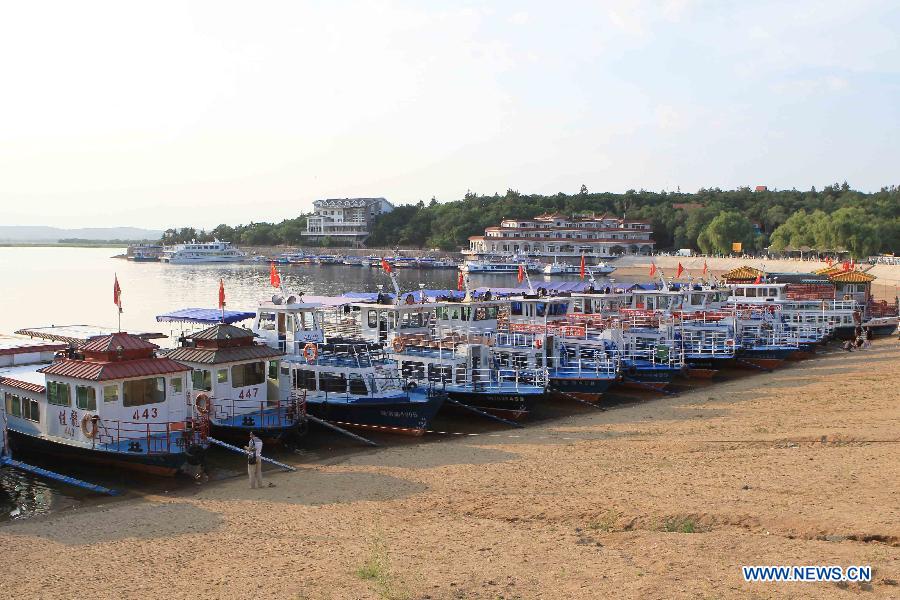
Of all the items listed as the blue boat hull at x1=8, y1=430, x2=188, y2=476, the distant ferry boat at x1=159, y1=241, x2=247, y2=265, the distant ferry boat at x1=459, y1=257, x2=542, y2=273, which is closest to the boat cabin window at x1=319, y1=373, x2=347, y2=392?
the blue boat hull at x1=8, y1=430, x2=188, y2=476

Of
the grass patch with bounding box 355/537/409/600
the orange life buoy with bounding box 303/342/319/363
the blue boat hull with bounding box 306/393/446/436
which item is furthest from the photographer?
the orange life buoy with bounding box 303/342/319/363

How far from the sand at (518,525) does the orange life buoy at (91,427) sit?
285 centimetres

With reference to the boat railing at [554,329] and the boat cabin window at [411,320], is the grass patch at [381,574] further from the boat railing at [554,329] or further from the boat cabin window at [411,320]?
the boat railing at [554,329]

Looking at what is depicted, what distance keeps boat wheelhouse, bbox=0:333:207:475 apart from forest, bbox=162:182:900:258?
9969 cm

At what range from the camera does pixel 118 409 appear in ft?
74.3

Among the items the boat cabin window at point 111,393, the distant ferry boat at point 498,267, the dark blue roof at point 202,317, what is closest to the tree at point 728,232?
the distant ferry boat at point 498,267

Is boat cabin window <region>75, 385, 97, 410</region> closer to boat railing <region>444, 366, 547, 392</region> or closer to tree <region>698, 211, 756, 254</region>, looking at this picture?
boat railing <region>444, 366, 547, 392</region>

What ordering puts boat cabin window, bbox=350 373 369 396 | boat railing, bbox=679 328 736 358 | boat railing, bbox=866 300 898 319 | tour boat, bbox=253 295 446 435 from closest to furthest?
1. tour boat, bbox=253 295 446 435
2. boat cabin window, bbox=350 373 369 396
3. boat railing, bbox=679 328 736 358
4. boat railing, bbox=866 300 898 319

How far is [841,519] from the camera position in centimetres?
1509

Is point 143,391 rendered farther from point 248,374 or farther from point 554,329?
point 554,329

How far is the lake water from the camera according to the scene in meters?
22.0

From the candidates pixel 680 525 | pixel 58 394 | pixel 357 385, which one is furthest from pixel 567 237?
pixel 680 525

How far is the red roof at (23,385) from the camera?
2397cm

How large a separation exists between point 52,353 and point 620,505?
68.2 ft
